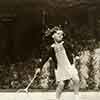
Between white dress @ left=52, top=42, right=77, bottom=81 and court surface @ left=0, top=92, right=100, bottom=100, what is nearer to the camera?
white dress @ left=52, top=42, right=77, bottom=81

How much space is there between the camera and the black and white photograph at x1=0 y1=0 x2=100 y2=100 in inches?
331

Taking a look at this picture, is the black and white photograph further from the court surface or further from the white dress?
the white dress

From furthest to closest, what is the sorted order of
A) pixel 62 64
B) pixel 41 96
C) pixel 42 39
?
pixel 42 39
pixel 41 96
pixel 62 64

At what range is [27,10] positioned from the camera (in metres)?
8.62

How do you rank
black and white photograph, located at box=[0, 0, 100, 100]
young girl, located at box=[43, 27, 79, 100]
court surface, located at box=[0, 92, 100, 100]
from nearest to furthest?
young girl, located at box=[43, 27, 79, 100]
court surface, located at box=[0, 92, 100, 100]
black and white photograph, located at box=[0, 0, 100, 100]

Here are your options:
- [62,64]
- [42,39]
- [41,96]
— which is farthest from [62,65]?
[42,39]

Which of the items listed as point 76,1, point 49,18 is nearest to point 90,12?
point 76,1

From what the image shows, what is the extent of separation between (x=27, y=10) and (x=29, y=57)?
1059 millimetres

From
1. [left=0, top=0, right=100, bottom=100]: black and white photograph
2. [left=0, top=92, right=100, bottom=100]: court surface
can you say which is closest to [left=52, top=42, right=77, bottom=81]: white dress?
[left=0, top=92, right=100, bottom=100]: court surface

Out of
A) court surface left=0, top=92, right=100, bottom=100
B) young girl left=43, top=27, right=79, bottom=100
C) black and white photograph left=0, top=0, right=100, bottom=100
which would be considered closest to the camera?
young girl left=43, top=27, right=79, bottom=100

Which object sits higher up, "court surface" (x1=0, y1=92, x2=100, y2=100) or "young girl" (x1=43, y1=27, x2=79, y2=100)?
"young girl" (x1=43, y1=27, x2=79, y2=100)

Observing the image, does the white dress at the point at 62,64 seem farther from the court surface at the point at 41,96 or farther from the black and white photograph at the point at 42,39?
the black and white photograph at the point at 42,39

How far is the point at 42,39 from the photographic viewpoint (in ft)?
27.9

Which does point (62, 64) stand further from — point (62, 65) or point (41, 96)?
point (41, 96)
